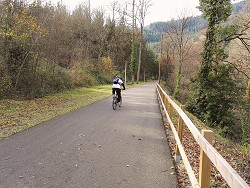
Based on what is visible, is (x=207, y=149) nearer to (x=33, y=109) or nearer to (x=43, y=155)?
(x=43, y=155)

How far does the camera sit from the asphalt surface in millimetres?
4098

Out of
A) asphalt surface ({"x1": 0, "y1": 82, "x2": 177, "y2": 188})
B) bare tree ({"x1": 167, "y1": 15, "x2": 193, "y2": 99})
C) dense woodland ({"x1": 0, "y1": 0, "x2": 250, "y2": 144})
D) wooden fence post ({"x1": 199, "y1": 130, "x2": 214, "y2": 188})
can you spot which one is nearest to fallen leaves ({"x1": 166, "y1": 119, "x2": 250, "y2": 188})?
asphalt surface ({"x1": 0, "y1": 82, "x2": 177, "y2": 188})

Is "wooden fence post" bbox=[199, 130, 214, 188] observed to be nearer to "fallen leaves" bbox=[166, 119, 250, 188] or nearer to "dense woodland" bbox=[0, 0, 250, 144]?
"fallen leaves" bbox=[166, 119, 250, 188]

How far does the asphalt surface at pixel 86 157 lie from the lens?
13.4 ft

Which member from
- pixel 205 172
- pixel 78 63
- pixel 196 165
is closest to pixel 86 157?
pixel 196 165

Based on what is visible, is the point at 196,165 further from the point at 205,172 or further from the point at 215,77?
the point at 215,77

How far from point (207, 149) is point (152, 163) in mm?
2564

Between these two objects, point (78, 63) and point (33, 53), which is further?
point (78, 63)

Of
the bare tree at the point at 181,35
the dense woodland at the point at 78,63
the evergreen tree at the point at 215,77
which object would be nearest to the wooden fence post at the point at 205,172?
the dense woodland at the point at 78,63

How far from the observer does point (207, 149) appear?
103 inches

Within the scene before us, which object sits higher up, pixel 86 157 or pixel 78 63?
pixel 78 63

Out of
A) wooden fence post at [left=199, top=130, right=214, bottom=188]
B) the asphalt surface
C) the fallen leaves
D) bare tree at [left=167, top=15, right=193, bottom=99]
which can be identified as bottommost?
the fallen leaves

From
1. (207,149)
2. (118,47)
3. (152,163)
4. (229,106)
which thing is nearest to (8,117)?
(152,163)

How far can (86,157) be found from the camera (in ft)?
17.2
